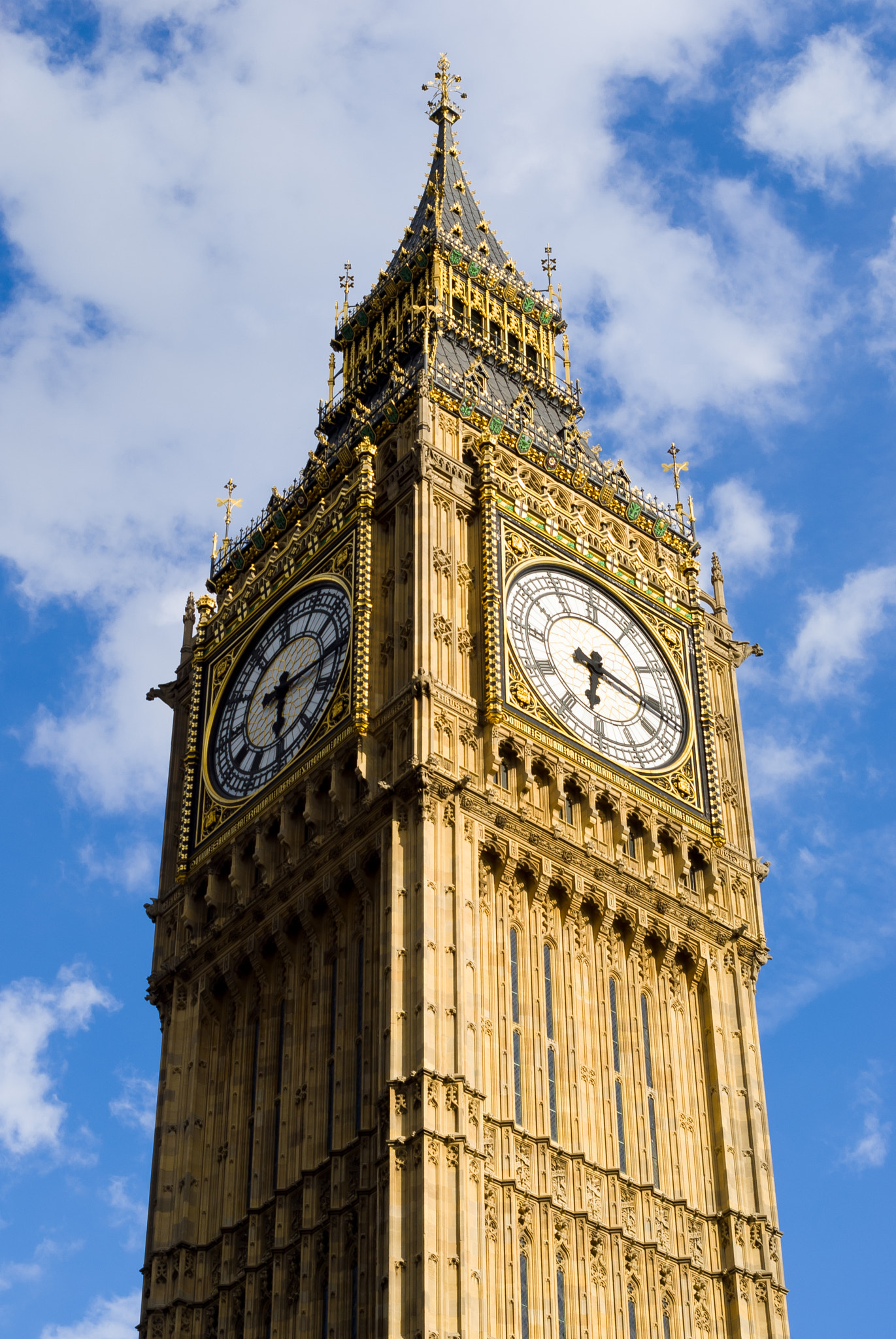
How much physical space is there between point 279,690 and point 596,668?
26.9 feet

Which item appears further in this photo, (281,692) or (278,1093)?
(281,692)

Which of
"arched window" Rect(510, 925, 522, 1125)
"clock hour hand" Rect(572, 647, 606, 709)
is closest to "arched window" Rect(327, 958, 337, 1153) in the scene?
"arched window" Rect(510, 925, 522, 1125)

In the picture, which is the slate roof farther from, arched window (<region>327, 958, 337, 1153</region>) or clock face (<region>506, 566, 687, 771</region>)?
arched window (<region>327, 958, 337, 1153</region>)

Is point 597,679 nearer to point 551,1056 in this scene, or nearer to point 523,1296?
point 551,1056

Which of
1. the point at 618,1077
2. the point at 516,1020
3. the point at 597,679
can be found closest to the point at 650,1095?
the point at 618,1077

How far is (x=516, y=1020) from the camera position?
55344 millimetres

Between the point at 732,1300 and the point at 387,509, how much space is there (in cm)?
2179

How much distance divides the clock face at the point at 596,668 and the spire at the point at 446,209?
708 inches

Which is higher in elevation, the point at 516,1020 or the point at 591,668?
the point at 591,668

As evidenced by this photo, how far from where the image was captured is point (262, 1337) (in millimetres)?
52719

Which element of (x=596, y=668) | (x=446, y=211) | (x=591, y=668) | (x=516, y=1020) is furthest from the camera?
(x=446, y=211)

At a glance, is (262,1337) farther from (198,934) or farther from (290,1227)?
(198,934)

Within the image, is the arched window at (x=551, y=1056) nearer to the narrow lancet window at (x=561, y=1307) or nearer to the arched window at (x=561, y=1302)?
the arched window at (x=561, y=1302)

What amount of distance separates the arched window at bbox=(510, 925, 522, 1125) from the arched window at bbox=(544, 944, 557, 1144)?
825 mm
